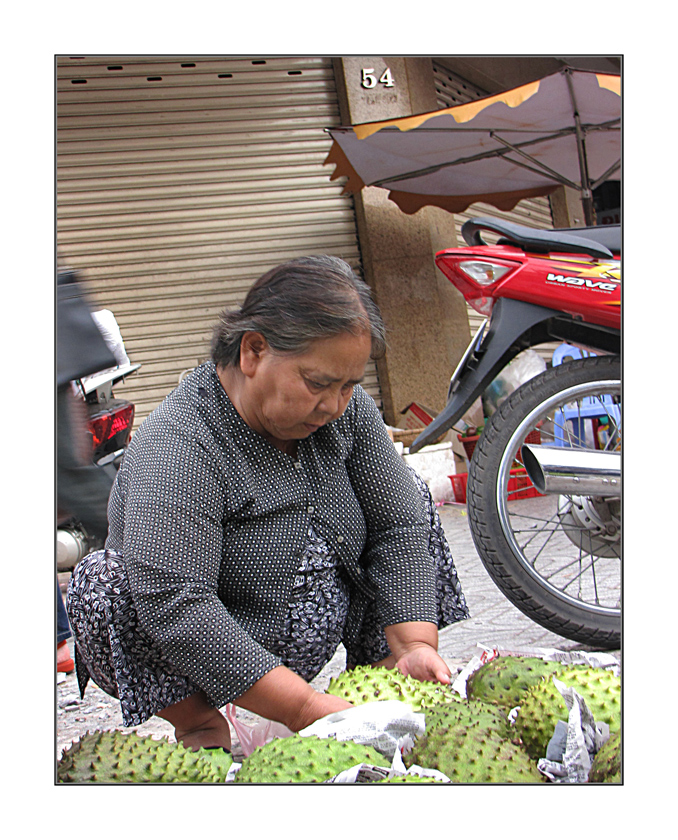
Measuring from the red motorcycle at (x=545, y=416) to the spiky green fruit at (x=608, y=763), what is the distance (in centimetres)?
105

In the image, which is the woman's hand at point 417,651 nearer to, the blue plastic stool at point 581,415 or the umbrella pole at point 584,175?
the blue plastic stool at point 581,415

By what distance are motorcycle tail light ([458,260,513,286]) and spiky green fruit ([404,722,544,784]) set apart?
1.60m

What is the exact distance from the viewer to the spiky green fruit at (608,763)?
124 cm

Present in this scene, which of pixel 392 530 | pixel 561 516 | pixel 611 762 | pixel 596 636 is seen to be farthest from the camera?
pixel 561 516

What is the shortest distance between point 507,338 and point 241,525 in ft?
4.17

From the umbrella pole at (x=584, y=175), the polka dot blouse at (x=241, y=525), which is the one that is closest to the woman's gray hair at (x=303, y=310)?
the polka dot blouse at (x=241, y=525)

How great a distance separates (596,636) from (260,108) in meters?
4.00

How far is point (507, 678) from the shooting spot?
5.36ft

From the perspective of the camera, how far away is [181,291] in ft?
18.0

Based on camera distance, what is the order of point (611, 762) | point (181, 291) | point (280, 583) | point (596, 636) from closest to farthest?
point (611, 762) → point (280, 583) → point (596, 636) → point (181, 291)

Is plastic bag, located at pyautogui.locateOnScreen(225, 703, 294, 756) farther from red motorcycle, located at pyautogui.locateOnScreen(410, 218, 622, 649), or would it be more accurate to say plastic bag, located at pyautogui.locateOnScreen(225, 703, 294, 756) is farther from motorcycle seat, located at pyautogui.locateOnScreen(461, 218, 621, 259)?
motorcycle seat, located at pyautogui.locateOnScreen(461, 218, 621, 259)
